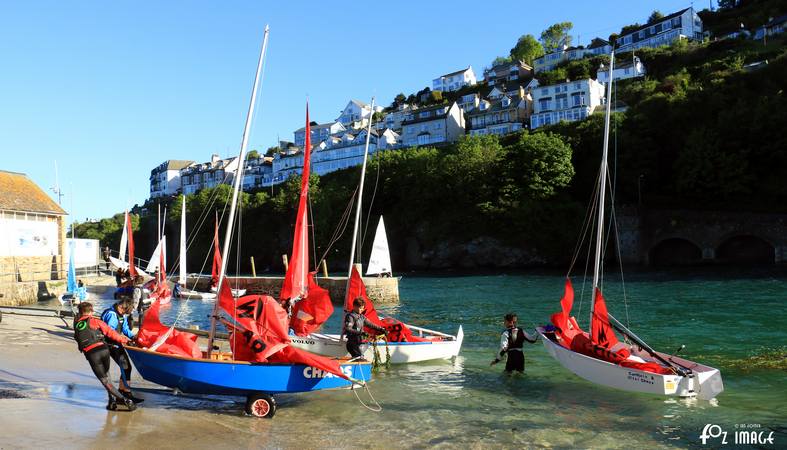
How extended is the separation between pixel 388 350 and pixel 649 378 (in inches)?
273

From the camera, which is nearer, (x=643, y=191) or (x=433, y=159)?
(x=643, y=191)

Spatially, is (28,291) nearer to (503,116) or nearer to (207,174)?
(503,116)

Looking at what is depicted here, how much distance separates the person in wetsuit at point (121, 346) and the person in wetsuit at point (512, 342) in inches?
326

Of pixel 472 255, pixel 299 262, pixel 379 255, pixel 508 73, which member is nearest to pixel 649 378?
pixel 299 262

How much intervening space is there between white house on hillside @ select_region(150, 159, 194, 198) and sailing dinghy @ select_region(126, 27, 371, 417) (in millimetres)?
176109

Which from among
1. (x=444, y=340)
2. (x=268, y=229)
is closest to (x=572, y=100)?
(x=268, y=229)

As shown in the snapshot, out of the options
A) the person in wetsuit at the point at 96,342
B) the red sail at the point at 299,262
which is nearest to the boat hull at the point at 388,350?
the red sail at the point at 299,262

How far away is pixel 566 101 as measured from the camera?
101m

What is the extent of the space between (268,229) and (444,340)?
93778 mm

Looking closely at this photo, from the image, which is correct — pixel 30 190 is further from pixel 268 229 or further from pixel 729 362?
pixel 268 229

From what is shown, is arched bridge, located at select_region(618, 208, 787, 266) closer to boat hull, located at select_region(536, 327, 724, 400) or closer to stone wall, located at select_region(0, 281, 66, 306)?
boat hull, located at select_region(536, 327, 724, 400)

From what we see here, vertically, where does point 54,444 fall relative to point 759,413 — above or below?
above

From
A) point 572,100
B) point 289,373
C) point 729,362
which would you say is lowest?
point 729,362

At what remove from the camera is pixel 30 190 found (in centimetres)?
4528
